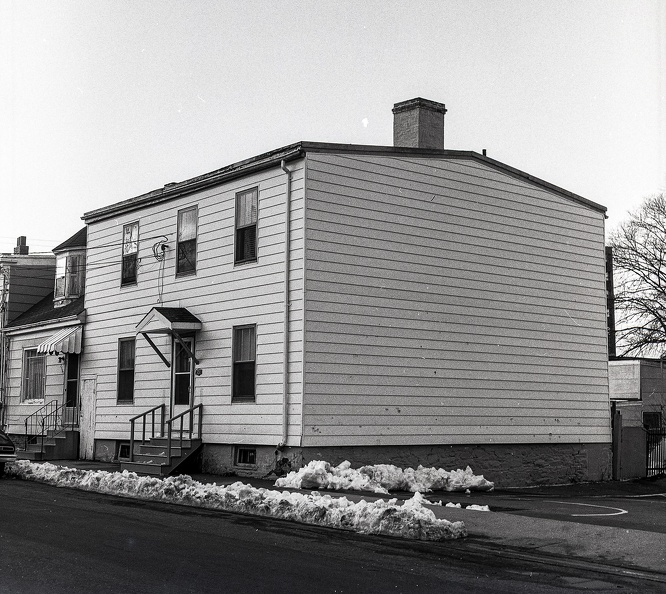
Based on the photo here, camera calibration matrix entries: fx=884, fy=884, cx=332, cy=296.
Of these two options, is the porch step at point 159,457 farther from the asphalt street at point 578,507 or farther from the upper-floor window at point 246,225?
the asphalt street at point 578,507

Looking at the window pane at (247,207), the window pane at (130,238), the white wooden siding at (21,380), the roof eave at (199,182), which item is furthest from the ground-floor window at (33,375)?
the window pane at (247,207)

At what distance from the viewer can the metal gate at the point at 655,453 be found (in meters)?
26.5

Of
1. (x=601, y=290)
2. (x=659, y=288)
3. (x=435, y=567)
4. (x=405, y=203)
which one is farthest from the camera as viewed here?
(x=659, y=288)

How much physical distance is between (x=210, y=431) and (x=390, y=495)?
18.5ft

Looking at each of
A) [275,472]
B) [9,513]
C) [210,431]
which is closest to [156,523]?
[9,513]

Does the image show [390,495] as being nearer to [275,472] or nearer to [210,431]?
[275,472]

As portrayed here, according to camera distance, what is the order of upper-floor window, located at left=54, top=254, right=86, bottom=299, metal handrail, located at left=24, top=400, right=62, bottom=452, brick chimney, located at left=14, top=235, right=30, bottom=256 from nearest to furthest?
1. metal handrail, located at left=24, top=400, right=62, bottom=452
2. upper-floor window, located at left=54, top=254, right=86, bottom=299
3. brick chimney, located at left=14, top=235, right=30, bottom=256

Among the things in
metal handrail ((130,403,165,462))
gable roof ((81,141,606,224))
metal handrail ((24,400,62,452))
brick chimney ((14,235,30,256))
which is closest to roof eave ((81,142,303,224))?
gable roof ((81,141,606,224))

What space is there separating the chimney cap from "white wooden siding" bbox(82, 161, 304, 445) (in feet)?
15.9

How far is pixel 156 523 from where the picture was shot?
12.3 meters

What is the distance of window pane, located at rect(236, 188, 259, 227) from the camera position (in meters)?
20.4

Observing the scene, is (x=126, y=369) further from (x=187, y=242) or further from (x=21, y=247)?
(x=21, y=247)

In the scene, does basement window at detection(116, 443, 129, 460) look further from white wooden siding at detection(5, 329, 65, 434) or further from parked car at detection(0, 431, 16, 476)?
white wooden siding at detection(5, 329, 65, 434)

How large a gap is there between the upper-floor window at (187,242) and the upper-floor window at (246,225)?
6.04 feet
